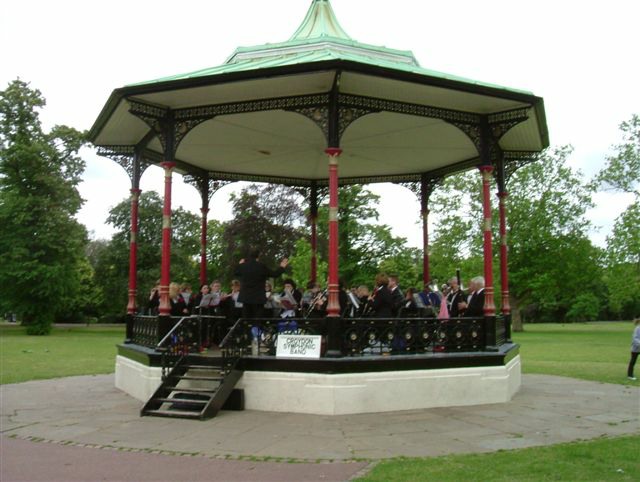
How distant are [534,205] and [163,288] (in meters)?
41.5

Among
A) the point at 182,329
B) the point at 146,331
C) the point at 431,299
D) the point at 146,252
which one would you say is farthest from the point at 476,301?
the point at 146,252

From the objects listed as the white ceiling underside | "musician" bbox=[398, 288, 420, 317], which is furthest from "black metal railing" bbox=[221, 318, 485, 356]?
the white ceiling underside

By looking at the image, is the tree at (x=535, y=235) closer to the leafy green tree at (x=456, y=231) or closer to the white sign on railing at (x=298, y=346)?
the leafy green tree at (x=456, y=231)

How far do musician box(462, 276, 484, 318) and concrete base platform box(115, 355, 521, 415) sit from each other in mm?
1298

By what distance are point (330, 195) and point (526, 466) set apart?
18.9 feet

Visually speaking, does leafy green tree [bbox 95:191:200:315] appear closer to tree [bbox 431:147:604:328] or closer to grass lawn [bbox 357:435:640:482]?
tree [bbox 431:147:604:328]

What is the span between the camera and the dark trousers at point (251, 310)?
11523 millimetres

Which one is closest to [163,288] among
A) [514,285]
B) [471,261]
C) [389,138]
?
[389,138]

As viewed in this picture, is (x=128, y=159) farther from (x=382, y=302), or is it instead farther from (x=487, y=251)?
(x=487, y=251)

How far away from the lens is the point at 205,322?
11.9m

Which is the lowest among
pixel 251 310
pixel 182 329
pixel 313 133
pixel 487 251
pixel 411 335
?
pixel 411 335

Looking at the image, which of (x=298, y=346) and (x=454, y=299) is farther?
(x=454, y=299)

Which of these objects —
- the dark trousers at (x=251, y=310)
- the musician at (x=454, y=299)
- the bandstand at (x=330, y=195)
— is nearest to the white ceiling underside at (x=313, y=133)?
the bandstand at (x=330, y=195)

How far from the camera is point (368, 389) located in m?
10.2
